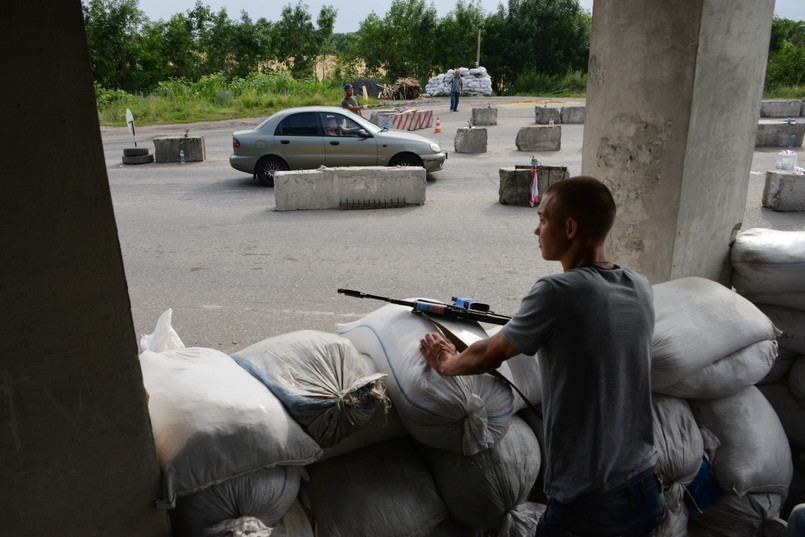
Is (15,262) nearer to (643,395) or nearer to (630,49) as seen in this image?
(643,395)

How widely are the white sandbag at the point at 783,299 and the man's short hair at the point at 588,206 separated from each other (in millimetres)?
2140

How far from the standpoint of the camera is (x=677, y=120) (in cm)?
380

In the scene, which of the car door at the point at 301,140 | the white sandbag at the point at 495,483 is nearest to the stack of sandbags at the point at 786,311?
the white sandbag at the point at 495,483

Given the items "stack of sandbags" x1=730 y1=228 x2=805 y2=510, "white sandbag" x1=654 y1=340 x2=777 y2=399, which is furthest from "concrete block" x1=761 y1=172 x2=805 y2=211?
"white sandbag" x1=654 y1=340 x2=777 y2=399

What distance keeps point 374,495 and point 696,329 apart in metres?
1.72

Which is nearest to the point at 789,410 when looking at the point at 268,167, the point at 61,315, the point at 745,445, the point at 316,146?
the point at 745,445

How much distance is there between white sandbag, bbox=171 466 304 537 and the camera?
7.93 ft

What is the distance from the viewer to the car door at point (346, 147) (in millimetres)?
13266

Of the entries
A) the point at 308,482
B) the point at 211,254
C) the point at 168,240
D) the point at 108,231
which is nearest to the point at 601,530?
the point at 308,482

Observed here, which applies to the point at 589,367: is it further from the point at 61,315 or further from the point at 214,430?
the point at 61,315

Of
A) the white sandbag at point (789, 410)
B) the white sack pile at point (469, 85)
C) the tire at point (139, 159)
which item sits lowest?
the white sandbag at point (789, 410)

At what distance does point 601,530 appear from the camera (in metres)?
2.22

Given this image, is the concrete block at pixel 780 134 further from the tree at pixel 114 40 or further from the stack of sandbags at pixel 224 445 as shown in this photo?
the tree at pixel 114 40

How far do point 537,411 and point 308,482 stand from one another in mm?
1088
